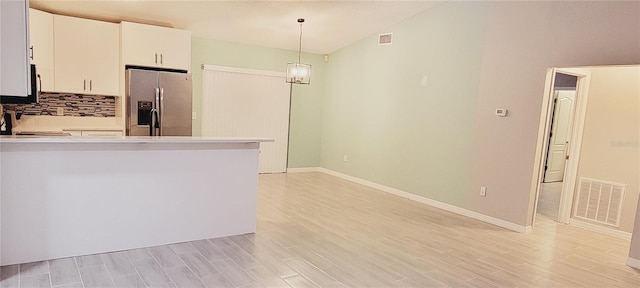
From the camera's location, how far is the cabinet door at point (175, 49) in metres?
5.46

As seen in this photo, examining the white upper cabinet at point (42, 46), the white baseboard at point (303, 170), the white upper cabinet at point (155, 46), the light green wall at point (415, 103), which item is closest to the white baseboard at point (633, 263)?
the light green wall at point (415, 103)

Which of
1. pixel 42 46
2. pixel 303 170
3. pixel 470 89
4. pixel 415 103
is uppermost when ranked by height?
pixel 42 46

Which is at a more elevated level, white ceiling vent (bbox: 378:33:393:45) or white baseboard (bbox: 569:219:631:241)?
white ceiling vent (bbox: 378:33:393:45)

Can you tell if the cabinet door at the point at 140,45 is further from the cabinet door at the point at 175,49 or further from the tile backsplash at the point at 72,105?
the tile backsplash at the point at 72,105

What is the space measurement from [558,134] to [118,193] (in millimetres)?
8178

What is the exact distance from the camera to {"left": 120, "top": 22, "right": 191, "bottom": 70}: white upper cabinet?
518 cm

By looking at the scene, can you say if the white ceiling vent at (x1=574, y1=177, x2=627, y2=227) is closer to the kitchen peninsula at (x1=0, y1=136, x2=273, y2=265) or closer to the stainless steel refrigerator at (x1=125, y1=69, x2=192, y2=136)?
the kitchen peninsula at (x1=0, y1=136, x2=273, y2=265)

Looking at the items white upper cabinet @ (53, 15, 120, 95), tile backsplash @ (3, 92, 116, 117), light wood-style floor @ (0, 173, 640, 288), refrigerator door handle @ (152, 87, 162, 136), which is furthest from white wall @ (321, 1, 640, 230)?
tile backsplash @ (3, 92, 116, 117)

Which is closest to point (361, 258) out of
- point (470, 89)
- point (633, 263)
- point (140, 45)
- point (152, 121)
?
point (633, 263)

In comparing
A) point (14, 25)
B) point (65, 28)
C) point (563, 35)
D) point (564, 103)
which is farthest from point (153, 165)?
point (564, 103)

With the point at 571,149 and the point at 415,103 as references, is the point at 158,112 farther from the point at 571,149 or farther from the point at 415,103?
the point at 571,149

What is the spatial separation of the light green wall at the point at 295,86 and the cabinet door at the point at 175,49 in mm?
644

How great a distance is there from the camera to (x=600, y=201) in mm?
4691

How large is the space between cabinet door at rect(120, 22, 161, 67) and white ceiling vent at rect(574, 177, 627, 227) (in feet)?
19.7
